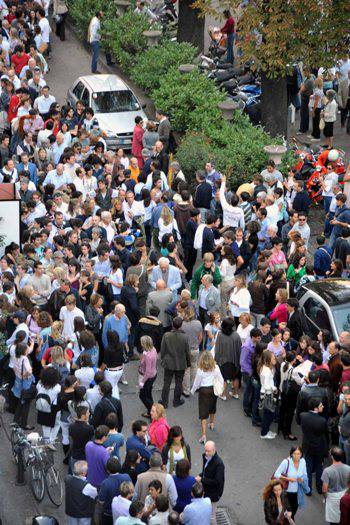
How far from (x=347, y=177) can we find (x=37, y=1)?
14.9 metres

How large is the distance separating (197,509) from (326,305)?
5417 mm

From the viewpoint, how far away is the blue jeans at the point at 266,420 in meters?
16.9

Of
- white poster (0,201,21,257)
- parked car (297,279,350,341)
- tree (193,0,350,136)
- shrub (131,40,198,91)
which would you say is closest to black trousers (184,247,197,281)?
parked car (297,279,350,341)

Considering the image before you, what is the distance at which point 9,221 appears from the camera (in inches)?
800

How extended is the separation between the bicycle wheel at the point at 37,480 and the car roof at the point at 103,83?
13907 millimetres

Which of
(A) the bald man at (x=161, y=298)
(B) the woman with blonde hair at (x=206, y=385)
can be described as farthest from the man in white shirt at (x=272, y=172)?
(B) the woman with blonde hair at (x=206, y=385)

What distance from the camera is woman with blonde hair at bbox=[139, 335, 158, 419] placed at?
1681 centimetres

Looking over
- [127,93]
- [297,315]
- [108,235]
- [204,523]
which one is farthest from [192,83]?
[204,523]

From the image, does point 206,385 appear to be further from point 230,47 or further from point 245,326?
point 230,47

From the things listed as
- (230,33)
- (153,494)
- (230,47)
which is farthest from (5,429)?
(230,33)

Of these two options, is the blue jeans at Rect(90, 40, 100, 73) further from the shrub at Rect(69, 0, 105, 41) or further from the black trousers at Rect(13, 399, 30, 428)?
the black trousers at Rect(13, 399, 30, 428)

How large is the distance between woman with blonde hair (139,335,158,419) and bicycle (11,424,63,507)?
2016 millimetres

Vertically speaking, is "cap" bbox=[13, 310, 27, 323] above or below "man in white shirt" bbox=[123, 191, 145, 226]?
below

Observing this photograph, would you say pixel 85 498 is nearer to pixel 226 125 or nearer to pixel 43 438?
pixel 43 438
